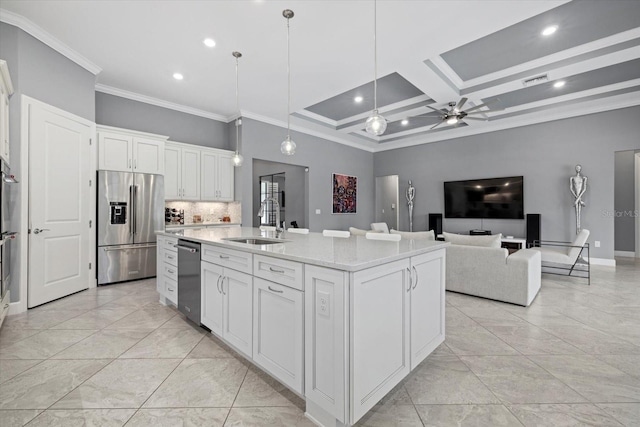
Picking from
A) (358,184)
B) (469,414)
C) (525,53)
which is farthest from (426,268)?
(358,184)

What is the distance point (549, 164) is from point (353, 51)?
17.3 ft

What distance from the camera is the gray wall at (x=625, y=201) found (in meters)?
6.59

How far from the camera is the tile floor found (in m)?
1.61

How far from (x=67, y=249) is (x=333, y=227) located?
5.49 meters

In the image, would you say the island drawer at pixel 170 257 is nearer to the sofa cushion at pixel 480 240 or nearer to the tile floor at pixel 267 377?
the tile floor at pixel 267 377

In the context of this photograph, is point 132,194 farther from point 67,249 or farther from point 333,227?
point 333,227

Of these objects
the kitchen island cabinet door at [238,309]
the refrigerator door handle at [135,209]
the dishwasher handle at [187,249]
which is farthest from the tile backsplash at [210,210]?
the kitchen island cabinet door at [238,309]

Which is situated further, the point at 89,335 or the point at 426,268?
the point at 89,335

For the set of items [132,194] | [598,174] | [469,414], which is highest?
[598,174]

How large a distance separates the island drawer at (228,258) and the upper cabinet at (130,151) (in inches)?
118

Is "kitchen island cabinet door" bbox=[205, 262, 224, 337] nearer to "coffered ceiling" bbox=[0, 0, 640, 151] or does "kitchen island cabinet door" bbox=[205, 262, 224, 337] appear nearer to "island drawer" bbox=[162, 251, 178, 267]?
"island drawer" bbox=[162, 251, 178, 267]

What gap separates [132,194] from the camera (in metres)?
4.51

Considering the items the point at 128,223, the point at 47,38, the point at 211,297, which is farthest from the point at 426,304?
the point at 47,38

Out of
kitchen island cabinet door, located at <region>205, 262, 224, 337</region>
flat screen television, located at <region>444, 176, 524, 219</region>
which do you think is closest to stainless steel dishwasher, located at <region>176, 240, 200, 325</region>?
kitchen island cabinet door, located at <region>205, 262, 224, 337</region>
